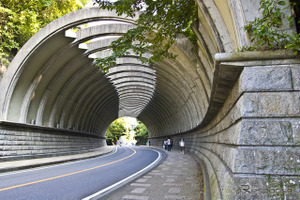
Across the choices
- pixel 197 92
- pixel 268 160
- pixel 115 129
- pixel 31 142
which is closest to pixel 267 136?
pixel 268 160

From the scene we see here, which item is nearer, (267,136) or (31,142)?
(267,136)

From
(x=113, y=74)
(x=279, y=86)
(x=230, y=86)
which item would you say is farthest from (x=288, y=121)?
(x=113, y=74)

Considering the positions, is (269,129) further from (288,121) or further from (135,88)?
(135,88)

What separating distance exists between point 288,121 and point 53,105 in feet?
60.8

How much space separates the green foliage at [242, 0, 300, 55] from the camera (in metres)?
3.08

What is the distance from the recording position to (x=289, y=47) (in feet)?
9.86

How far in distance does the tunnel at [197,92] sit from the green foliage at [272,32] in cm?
16

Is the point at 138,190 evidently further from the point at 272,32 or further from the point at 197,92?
the point at 197,92

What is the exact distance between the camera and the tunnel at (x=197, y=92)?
303cm

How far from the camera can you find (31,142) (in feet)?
49.3

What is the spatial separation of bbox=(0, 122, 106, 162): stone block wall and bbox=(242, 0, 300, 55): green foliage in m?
13.0

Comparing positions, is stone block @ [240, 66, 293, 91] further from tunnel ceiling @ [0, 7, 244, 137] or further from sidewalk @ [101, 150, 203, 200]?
tunnel ceiling @ [0, 7, 244, 137]

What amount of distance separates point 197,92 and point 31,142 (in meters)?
10.9

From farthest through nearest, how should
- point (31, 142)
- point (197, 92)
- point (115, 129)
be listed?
point (115, 129) → point (31, 142) → point (197, 92)
